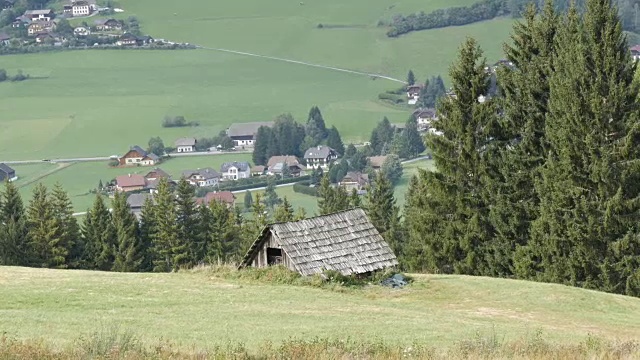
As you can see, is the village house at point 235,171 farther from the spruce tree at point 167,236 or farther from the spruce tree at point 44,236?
the spruce tree at point 44,236

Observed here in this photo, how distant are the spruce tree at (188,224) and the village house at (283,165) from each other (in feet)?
253

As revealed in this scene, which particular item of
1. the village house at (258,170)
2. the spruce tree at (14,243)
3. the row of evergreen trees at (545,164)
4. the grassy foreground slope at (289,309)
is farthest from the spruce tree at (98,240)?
the village house at (258,170)

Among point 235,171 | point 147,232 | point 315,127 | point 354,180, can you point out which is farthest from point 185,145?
point 147,232

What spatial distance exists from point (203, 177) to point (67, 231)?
7490cm

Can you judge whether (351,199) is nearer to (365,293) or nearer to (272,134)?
(365,293)

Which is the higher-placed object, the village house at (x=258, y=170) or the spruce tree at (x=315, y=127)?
the spruce tree at (x=315, y=127)

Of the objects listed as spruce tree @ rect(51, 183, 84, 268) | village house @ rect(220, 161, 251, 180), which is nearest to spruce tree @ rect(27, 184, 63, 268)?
spruce tree @ rect(51, 183, 84, 268)

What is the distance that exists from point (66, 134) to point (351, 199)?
3771 inches

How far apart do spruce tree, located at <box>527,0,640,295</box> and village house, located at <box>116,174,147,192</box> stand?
99050 millimetres

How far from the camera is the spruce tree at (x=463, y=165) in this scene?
48469mm

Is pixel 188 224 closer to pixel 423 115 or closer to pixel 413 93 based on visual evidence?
pixel 423 115

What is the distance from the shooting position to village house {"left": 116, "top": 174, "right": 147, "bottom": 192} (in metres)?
139

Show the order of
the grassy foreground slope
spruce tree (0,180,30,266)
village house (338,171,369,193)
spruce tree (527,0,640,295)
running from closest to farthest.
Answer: the grassy foreground slope → spruce tree (527,0,640,295) → spruce tree (0,180,30,266) → village house (338,171,369,193)

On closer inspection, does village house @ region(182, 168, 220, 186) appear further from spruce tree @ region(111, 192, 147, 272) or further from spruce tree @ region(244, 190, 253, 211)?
spruce tree @ region(111, 192, 147, 272)
